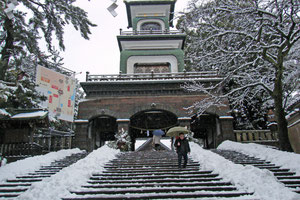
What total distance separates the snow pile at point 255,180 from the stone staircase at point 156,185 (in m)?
0.18

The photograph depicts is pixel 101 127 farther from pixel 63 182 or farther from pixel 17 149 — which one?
pixel 63 182

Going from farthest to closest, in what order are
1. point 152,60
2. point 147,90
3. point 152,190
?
1. point 152,60
2. point 147,90
3. point 152,190

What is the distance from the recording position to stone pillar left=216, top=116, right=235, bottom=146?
16000 millimetres

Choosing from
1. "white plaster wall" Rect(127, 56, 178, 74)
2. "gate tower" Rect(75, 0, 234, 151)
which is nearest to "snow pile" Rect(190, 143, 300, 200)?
"gate tower" Rect(75, 0, 234, 151)

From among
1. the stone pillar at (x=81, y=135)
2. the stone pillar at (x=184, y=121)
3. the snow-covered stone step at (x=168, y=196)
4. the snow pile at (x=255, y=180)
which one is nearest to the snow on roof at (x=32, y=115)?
the stone pillar at (x=81, y=135)

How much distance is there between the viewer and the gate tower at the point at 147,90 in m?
16.8

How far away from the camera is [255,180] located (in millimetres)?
5168

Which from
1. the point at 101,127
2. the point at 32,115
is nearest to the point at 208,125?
the point at 101,127

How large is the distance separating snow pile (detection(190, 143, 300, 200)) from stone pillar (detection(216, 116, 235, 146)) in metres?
9.34

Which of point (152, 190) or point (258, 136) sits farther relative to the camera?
point (258, 136)

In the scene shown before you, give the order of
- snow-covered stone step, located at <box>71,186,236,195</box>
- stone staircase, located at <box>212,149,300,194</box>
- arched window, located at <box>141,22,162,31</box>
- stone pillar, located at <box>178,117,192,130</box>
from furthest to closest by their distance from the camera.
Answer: arched window, located at <box>141,22,162,31</box> < stone pillar, located at <box>178,117,192,130</box> < stone staircase, located at <box>212,149,300,194</box> < snow-covered stone step, located at <box>71,186,236,195</box>

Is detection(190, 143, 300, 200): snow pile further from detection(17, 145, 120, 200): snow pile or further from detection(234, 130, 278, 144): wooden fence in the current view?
detection(234, 130, 278, 144): wooden fence

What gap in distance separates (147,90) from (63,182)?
12.3 meters

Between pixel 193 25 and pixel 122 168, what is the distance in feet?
22.3
